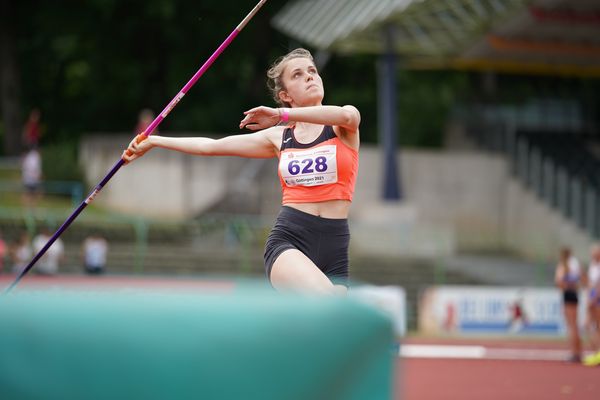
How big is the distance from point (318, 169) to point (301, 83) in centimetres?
55

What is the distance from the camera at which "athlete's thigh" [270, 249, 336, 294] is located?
5.95 m

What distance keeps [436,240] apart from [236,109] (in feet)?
43.5

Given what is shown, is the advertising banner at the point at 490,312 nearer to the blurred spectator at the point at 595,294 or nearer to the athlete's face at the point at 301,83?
the blurred spectator at the point at 595,294

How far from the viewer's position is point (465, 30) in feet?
95.1

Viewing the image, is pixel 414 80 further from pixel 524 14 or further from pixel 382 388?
pixel 382 388

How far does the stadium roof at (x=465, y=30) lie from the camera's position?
2658 cm

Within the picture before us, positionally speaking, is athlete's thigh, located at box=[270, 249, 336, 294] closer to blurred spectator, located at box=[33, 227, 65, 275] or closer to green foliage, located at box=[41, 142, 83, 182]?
blurred spectator, located at box=[33, 227, 65, 275]

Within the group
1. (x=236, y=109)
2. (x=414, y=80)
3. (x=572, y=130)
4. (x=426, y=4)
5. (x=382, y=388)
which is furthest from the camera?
(x=414, y=80)

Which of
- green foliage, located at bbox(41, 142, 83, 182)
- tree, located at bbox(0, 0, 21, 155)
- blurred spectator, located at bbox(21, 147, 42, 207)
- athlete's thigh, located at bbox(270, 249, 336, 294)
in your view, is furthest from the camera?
tree, located at bbox(0, 0, 21, 155)

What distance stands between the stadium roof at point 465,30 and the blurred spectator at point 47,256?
27.6ft

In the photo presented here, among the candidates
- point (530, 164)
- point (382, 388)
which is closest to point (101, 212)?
point (530, 164)

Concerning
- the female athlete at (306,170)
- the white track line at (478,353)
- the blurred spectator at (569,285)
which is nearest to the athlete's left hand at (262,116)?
the female athlete at (306,170)

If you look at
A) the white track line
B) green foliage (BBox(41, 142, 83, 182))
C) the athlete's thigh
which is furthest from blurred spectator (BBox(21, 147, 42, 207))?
the athlete's thigh

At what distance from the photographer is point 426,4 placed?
83.9 feet
